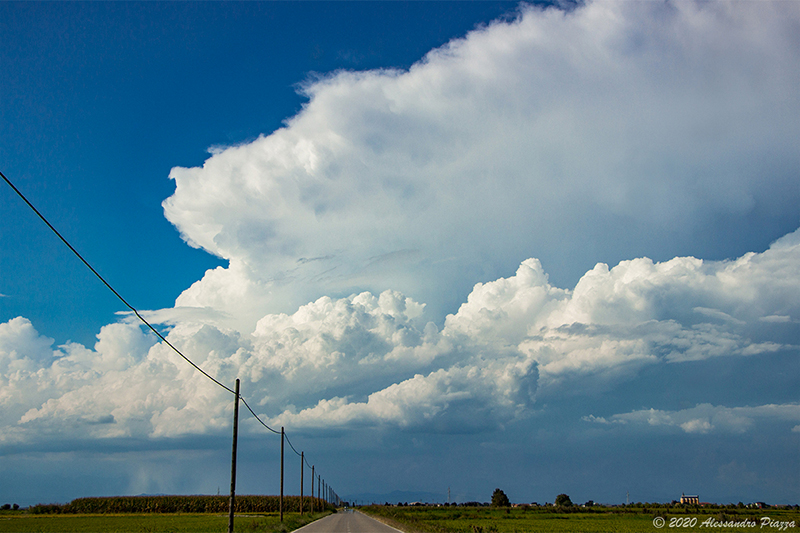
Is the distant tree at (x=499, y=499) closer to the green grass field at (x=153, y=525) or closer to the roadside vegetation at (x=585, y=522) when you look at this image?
the roadside vegetation at (x=585, y=522)

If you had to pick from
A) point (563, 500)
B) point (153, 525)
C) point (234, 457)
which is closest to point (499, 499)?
point (563, 500)

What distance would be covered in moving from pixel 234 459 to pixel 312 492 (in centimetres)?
8127

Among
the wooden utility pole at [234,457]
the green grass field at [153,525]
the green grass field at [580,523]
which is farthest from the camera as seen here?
the green grass field at [580,523]

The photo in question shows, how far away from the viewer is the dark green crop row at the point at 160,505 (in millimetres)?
111125

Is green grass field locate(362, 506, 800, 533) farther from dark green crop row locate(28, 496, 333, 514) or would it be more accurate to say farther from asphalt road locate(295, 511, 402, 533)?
dark green crop row locate(28, 496, 333, 514)

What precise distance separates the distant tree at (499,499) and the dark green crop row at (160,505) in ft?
290

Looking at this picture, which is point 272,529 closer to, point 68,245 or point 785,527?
point 68,245

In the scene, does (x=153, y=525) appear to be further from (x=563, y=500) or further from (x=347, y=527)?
(x=563, y=500)

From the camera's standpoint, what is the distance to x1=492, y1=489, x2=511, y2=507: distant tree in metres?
186

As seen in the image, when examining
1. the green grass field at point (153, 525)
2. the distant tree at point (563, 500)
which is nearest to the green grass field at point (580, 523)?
the green grass field at point (153, 525)

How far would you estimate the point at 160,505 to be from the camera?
116 meters

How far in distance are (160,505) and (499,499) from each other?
11411cm

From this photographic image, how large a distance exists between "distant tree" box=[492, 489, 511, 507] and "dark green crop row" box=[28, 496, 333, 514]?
8845 cm

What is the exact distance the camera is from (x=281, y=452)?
58500 millimetres
